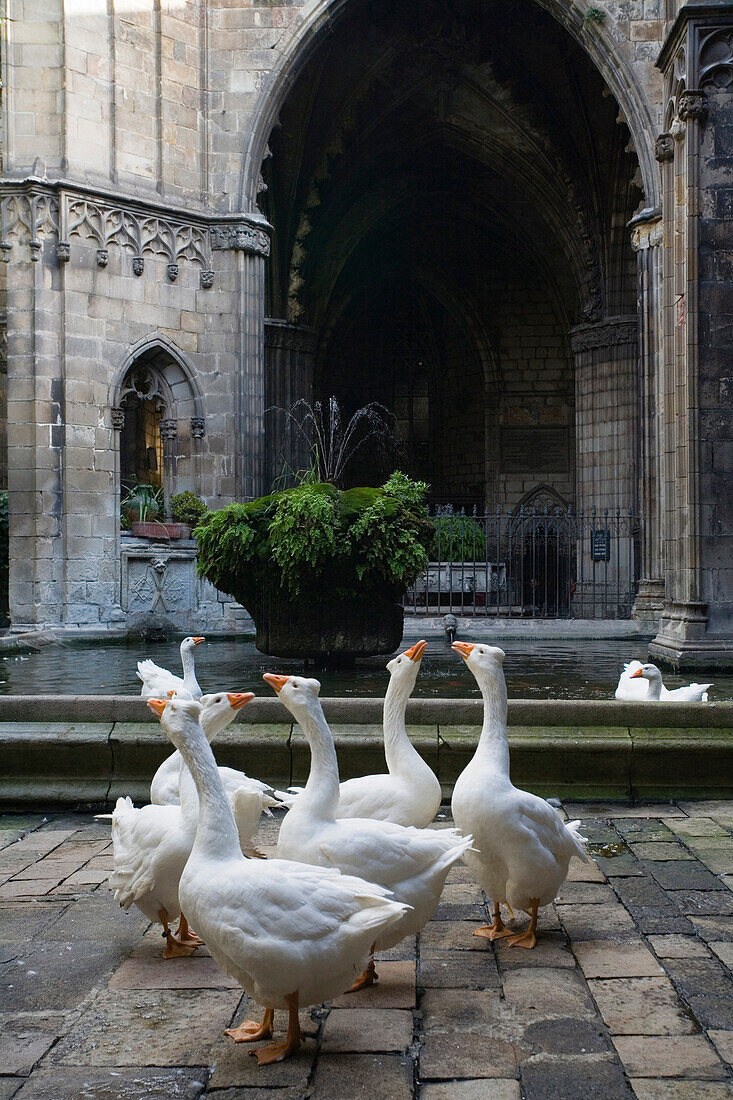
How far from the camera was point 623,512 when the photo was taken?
62.1 feet

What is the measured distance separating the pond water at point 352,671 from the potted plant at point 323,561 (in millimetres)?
310

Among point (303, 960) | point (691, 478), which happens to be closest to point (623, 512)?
point (691, 478)

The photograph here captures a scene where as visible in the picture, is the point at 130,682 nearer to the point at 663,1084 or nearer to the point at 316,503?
the point at 316,503

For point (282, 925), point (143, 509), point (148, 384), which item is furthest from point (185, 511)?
point (282, 925)

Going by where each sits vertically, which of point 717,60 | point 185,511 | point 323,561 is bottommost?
point 323,561

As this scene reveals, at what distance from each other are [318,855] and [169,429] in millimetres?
13182

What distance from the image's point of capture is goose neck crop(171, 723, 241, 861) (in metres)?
2.92

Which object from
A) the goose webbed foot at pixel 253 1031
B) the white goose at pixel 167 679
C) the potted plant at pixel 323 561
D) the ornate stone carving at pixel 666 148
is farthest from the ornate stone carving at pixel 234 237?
the goose webbed foot at pixel 253 1031

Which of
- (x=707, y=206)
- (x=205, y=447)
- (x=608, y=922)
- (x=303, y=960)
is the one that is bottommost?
(x=608, y=922)

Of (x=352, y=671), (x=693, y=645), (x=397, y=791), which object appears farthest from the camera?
(x=693, y=645)

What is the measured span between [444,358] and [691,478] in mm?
17131

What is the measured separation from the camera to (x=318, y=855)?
126 inches

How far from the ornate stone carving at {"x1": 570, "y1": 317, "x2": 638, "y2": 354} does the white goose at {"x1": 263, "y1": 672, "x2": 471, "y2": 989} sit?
56.3 ft

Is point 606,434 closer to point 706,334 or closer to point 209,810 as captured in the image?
point 706,334
